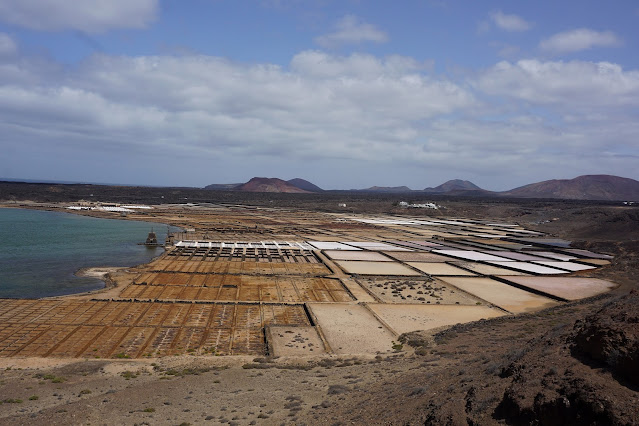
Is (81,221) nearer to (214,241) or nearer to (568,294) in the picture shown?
(214,241)

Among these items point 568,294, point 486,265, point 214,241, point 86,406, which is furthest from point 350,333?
point 214,241

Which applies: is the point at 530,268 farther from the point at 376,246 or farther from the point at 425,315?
the point at 425,315

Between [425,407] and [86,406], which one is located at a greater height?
[425,407]

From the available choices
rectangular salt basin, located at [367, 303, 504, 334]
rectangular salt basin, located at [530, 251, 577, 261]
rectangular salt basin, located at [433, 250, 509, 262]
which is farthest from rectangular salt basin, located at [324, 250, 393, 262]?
rectangular salt basin, located at [530, 251, 577, 261]

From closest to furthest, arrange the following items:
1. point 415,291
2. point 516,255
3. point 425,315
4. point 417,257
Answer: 1. point 425,315
2. point 415,291
3. point 417,257
4. point 516,255

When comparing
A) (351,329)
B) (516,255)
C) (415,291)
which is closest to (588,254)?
(516,255)

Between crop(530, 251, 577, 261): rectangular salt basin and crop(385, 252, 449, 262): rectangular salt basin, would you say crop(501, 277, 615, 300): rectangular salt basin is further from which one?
crop(530, 251, 577, 261): rectangular salt basin
